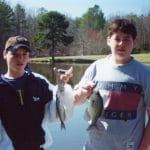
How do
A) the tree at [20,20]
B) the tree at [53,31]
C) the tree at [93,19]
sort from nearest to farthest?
the tree at [53,31], the tree at [20,20], the tree at [93,19]

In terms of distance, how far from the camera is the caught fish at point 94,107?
3.77 m

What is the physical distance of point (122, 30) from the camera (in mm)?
3967

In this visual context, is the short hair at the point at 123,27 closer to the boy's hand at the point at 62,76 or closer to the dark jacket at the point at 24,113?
the boy's hand at the point at 62,76

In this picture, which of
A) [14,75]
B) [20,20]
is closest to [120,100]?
[14,75]

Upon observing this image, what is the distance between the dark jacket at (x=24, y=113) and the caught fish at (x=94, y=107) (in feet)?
1.21

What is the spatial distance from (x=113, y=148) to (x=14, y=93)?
0.88m

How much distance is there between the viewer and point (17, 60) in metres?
3.94

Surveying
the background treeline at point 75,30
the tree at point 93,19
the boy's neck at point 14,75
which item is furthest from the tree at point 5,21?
the boy's neck at point 14,75

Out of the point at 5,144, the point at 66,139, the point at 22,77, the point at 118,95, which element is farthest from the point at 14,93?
the point at 66,139

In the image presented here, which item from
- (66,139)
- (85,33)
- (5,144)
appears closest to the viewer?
(5,144)

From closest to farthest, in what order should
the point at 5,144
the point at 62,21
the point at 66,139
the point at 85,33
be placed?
1. the point at 5,144
2. the point at 66,139
3. the point at 62,21
4. the point at 85,33

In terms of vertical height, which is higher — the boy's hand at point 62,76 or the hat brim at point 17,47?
the hat brim at point 17,47

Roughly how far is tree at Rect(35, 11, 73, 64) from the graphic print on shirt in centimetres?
5188

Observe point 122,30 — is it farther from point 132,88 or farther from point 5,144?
point 5,144
